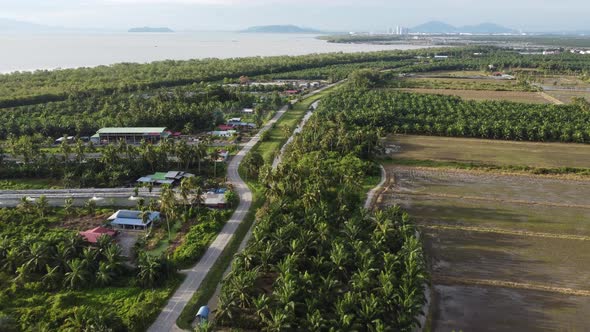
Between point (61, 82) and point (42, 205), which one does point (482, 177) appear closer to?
point (42, 205)

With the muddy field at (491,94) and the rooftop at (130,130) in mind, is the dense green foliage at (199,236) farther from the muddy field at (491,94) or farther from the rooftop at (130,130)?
the muddy field at (491,94)

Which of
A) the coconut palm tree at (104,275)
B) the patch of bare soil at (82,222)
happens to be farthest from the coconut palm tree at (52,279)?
the patch of bare soil at (82,222)

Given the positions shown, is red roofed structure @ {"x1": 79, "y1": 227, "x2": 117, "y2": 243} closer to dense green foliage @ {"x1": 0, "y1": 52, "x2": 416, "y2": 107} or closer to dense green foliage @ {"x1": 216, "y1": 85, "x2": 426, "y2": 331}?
dense green foliage @ {"x1": 216, "y1": 85, "x2": 426, "y2": 331}

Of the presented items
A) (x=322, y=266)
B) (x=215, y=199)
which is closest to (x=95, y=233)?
(x=215, y=199)

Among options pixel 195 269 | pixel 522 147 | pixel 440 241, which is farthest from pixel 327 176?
pixel 522 147

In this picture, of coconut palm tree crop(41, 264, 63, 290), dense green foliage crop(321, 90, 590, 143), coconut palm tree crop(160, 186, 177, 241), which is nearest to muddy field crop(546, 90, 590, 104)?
dense green foliage crop(321, 90, 590, 143)
